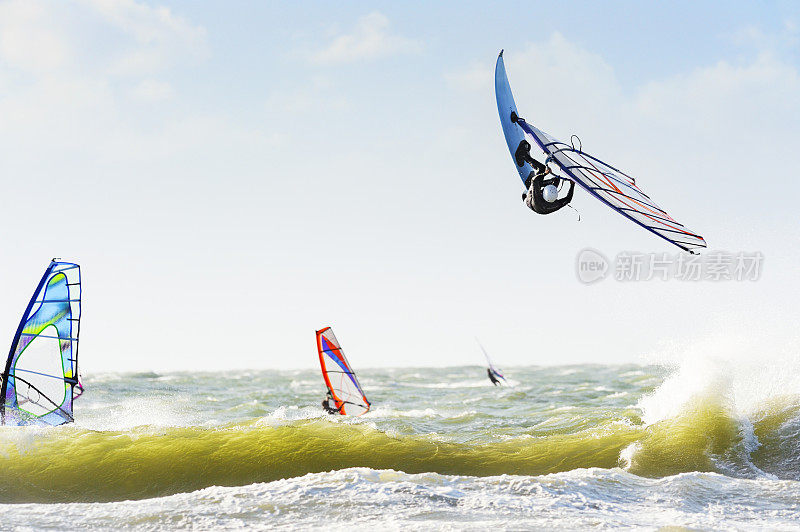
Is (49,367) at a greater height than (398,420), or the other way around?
(49,367)

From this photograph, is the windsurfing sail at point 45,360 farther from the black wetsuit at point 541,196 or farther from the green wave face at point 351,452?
the black wetsuit at point 541,196

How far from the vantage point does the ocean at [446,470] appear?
3.76 metres

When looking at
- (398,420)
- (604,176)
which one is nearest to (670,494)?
(604,176)

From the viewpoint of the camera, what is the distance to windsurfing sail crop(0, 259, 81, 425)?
534 centimetres

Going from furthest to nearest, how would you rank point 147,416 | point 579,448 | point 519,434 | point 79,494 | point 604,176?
point 147,416 < point 519,434 < point 579,448 < point 604,176 < point 79,494

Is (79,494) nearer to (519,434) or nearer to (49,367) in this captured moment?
(49,367)

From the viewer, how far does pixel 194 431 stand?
623cm

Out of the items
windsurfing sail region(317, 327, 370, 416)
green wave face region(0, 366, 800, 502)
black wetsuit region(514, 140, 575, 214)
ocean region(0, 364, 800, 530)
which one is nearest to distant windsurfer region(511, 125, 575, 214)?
black wetsuit region(514, 140, 575, 214)

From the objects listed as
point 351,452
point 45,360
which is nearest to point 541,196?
point 351,452

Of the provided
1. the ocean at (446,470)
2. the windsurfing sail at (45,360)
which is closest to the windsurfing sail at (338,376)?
the ocean at (446,470)

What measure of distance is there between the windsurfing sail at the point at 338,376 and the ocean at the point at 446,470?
964 millimetres

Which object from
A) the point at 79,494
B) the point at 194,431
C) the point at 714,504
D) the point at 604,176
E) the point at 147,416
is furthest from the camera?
the point at 147,416

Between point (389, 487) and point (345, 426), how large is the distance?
2.43 metres

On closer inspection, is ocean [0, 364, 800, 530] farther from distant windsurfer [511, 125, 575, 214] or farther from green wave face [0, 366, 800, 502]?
distant windsurfer [511, 125, 575, 214]
